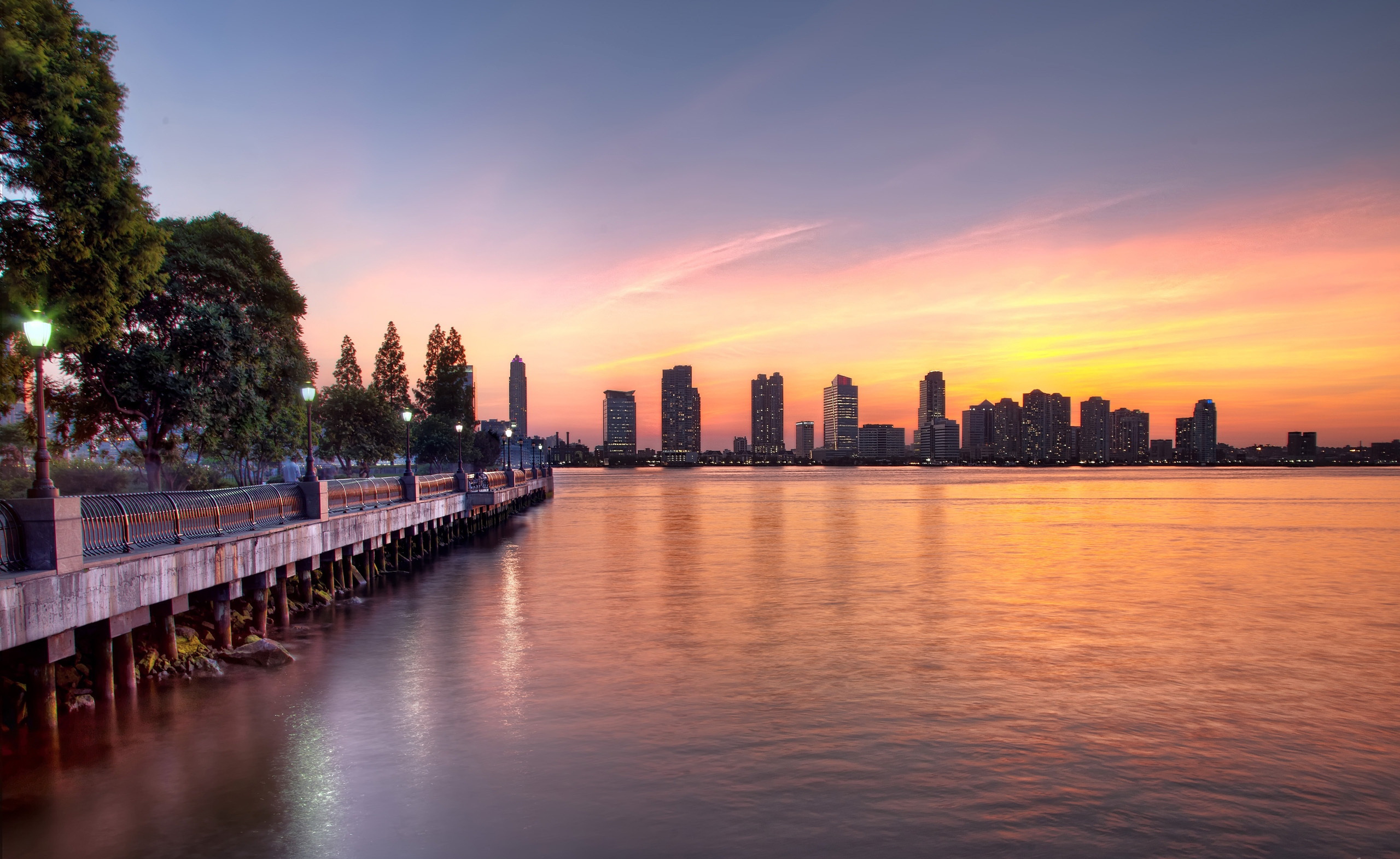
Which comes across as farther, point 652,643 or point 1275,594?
point 1275,594

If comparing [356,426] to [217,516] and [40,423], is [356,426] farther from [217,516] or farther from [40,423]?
[40,423]

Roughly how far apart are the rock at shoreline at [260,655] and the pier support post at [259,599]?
56.1 inches

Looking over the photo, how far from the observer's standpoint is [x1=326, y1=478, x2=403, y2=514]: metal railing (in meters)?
32.2

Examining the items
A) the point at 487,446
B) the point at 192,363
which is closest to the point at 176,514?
the point at 192,363

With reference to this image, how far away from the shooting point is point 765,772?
14180 millimetres

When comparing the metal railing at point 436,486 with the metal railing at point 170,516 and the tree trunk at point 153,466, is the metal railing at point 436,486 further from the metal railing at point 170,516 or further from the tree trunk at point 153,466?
the metal railing at point 170,516

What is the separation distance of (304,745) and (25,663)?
4.74 meters

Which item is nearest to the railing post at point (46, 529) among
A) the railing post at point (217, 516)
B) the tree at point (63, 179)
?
the railing post at point (217, 516)

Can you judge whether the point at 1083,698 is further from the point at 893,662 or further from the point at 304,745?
the point at 304,745

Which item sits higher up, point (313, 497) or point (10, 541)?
point (10, 541)

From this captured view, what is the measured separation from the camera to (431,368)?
13025cm

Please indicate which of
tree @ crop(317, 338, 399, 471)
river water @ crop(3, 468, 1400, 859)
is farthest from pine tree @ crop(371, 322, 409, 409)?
river water @ crop(3, 468, 1400, 859)

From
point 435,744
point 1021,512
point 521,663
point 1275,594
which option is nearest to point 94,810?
point 435,744

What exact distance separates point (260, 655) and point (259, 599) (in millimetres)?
2890
